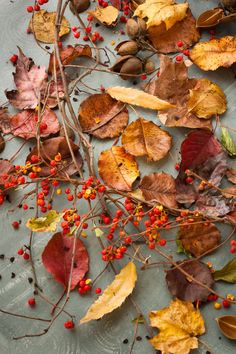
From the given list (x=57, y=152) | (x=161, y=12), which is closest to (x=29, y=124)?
(x=57, y=152)

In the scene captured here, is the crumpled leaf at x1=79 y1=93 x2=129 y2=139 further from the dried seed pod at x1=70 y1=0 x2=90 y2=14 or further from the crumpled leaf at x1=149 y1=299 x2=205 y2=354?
the crumpled leaf at x1=149 y1=299 x2=205 y2=354

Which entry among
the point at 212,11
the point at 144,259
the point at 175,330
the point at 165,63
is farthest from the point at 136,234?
the point at 212,11

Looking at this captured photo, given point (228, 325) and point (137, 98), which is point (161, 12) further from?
point (228, 325)

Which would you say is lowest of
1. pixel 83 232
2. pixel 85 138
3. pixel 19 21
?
pixel 83 232

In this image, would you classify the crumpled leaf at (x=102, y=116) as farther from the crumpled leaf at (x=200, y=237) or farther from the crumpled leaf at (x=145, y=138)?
the crumpled leaf at (x=200, y=237)

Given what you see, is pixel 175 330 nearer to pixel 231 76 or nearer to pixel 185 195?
pixel 185 195

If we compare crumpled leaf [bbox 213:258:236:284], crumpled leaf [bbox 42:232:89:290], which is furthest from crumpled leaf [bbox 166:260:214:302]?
crumpled leaf [bbox 42:232:89:290]

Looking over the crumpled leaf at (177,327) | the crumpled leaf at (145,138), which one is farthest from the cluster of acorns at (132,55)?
the crumpled leaf at (177,327)
